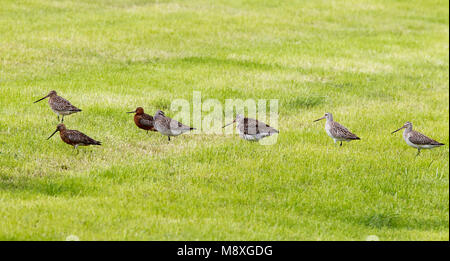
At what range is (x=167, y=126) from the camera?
16.1 meters

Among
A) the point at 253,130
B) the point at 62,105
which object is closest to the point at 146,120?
the point at 62,105

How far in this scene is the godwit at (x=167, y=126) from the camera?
16.1 m

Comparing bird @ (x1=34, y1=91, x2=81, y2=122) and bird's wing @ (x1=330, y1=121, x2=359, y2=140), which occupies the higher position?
bird @ (x1=34, y1=91, x2=81, y2=122)

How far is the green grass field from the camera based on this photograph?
456 inches

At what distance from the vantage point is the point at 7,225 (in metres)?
10.6

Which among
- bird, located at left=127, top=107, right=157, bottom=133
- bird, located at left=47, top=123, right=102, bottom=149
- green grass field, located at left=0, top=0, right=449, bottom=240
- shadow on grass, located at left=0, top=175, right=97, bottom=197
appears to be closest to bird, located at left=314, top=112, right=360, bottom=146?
green grass field, located at left=0, top=0, right=449, bottom=240

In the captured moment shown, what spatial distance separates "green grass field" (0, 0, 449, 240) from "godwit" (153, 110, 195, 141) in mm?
430

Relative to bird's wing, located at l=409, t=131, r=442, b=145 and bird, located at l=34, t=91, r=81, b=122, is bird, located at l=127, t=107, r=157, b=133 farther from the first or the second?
bird's wing, located at l=409, t=131, r=442, b=145

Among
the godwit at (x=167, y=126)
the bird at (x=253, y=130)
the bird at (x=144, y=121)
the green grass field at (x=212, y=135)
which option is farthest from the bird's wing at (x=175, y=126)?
the bird at (x=253, y=130)

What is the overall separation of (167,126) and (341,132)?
4.44m

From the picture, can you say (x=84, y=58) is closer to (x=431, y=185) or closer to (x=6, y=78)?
(x=6, y=78)

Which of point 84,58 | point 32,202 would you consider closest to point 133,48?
point 84,58

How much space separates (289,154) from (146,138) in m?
3.88
